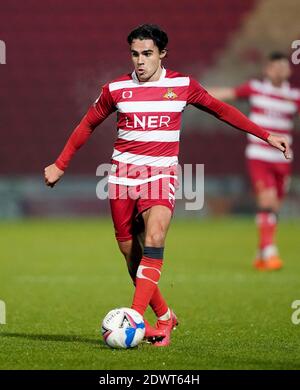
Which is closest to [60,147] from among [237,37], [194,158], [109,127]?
[109,127]

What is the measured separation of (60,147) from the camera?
1819 centimetres

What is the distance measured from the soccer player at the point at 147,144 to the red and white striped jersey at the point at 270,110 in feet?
18.2

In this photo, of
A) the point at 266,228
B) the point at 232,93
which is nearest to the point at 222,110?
the point at 232,93

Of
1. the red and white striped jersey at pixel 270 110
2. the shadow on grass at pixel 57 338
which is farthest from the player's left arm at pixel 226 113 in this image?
the red and white striped jersey at pixel 270 110

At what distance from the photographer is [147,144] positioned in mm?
6469

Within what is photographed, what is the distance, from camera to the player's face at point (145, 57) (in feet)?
21.0

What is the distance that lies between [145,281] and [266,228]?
567cm

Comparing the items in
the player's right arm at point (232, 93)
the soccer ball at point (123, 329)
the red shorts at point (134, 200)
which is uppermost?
the player's right arm at point (232, 93)

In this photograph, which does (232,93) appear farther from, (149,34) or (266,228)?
(149,34)

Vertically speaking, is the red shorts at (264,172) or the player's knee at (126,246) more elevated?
the red shorts at (264,172)

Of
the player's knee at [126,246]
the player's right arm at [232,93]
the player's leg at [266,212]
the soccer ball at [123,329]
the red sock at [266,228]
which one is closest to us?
the soccer ball at [123,329]

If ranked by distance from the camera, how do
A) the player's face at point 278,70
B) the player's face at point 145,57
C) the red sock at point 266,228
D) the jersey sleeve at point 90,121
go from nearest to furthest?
the player's face at point 145,57 < the jersey sleeve at point 90,121 < the red sock at point 266,228 < the player's face at point 278,70

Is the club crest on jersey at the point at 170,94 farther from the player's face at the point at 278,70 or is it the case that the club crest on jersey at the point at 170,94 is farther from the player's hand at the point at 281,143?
the player's face at the point at 278,70

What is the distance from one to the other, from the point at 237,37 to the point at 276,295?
9919 millimetres
